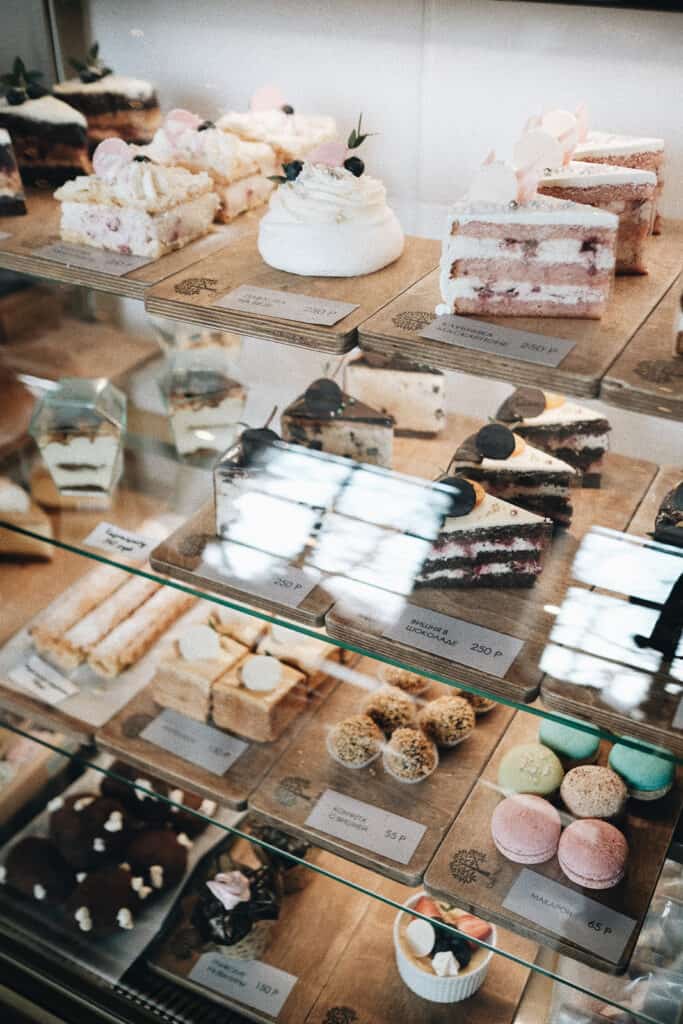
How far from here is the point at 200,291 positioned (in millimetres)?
1438

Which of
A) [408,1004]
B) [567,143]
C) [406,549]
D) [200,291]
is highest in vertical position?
[567,143]

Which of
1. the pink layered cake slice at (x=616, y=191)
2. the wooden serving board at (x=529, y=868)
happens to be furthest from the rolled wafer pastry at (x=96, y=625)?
the pink layered cake slice at (x=616, y=191)

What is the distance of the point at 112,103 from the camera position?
6.18 feet

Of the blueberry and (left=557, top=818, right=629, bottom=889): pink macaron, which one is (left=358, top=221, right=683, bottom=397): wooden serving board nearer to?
the blueberry

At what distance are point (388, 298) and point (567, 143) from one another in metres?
0.35

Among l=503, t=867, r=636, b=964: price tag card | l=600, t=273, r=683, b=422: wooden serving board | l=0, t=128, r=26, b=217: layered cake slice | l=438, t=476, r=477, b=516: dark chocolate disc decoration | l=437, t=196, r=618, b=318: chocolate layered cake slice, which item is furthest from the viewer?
l=0, t=128, r=26, b=217: layered cake slice

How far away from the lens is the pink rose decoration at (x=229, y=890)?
1.94m

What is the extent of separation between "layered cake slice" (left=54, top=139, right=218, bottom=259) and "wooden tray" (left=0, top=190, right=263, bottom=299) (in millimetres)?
32

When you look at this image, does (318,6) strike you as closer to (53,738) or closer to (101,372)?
(101,372)

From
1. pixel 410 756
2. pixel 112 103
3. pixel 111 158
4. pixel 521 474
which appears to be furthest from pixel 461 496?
pixel 112 103

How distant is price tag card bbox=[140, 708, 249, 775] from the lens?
1880 millimetres

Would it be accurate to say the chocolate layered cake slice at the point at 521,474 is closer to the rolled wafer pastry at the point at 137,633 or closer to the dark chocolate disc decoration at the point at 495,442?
the dark chocolate disc decoration at the point at 495,442

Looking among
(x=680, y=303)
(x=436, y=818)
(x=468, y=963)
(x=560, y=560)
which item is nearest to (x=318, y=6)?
(x=680, y=303)

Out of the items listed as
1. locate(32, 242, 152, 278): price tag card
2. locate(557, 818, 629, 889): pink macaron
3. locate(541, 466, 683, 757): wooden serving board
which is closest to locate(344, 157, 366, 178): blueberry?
locate(32, 242, 152, 278): price tag card
